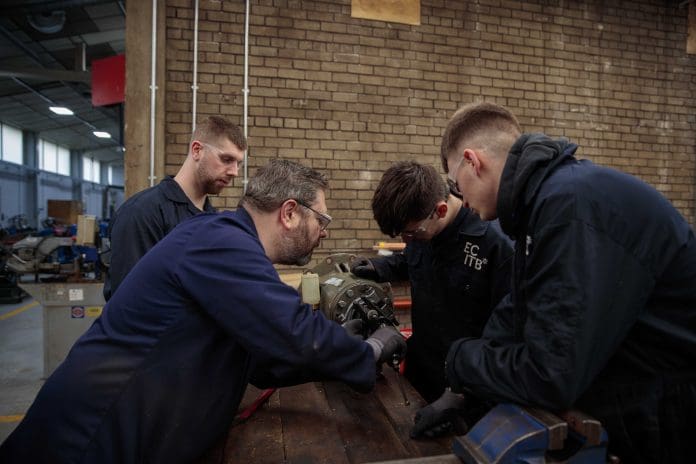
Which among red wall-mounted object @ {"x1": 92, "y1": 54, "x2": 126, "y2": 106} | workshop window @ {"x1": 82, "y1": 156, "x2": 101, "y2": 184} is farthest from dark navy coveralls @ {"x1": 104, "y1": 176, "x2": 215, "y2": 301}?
workshop window @ {"x1": 82, "y1": 156, "x2": 101, "y2": 184}

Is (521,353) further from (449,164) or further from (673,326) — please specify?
(449,164)

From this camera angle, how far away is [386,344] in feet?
5.08

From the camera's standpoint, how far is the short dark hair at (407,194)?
1.81m

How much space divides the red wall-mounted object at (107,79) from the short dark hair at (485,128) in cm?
437

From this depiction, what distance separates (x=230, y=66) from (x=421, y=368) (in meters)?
3.51

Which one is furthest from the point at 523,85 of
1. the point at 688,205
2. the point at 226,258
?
the point at 226,258

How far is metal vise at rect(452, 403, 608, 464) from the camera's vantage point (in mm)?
903

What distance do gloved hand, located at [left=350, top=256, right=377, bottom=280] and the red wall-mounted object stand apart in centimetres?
375

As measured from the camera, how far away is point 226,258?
3.87 feet

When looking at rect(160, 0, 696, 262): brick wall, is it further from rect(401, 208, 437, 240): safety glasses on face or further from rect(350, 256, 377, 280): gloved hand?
rect(401, 208, 437, 240): safety glasses on face

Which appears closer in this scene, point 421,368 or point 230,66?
point 421,368

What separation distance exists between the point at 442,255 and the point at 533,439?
1103 millimetres

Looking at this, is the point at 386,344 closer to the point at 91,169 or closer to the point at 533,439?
the point at 533,439

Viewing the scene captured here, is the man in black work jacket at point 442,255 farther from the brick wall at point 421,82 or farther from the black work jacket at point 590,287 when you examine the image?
the brick wall at point 421,82
